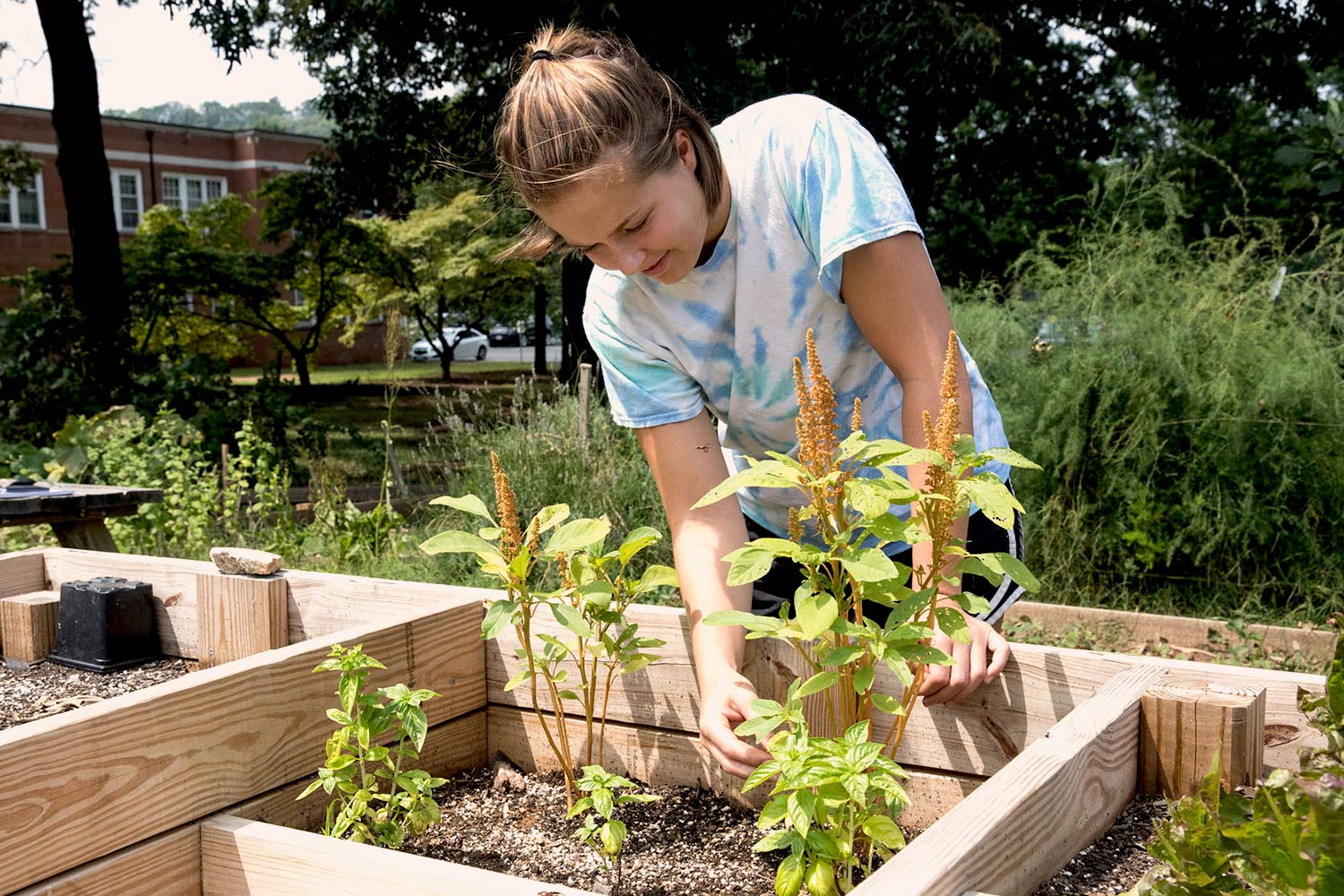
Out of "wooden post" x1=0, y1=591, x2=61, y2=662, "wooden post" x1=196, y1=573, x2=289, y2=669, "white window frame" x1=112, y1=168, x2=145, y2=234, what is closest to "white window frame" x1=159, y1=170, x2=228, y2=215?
"white window frame" x1=112, y1=168, x2=145, y2=234

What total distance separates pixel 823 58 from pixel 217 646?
855cm

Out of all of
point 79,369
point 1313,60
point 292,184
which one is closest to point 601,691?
point 79,369

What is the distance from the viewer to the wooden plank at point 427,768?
1812 millimetres

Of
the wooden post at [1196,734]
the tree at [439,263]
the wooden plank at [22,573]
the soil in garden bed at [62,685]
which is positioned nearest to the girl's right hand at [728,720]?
the wooden post at [1196,734]

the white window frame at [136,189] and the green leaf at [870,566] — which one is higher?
the white window frame at [136,189]

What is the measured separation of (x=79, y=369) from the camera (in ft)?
26.5

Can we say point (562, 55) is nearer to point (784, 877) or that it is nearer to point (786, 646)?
point (786, 646)

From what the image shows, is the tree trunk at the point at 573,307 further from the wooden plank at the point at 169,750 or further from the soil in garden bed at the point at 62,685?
the wooden plank at the point at 169,750

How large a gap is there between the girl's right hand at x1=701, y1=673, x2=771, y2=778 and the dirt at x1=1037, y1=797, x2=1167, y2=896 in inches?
16.6

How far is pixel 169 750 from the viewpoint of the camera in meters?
1.64

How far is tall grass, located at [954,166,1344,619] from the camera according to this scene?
4.45 metres

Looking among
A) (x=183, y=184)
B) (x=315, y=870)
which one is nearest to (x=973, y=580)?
(x=315, y=870)

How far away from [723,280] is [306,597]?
4.17ft

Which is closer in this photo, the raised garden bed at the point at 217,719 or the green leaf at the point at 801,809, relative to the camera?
the green leaf at the point at 801,809
